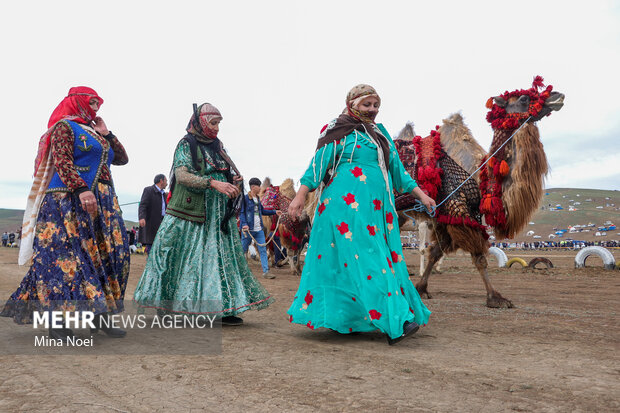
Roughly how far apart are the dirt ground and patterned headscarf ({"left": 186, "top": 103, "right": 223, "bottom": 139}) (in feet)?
5.99

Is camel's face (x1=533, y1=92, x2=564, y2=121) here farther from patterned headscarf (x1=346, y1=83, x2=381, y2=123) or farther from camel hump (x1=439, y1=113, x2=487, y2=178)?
patterned headscarf (x1=346, y1=83, x2=381, y2=123)

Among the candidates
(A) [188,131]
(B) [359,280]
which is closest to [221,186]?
(A) [188,131]

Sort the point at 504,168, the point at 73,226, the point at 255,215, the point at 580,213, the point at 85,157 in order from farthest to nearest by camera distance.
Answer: the point at 580,213, the point at 255,215, the point at 504,168, the point at 85,157, the point at 73,226

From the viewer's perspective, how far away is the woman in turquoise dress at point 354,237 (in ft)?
12.3

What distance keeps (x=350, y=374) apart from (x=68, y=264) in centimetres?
226

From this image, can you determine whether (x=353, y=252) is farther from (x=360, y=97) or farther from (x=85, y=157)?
(x=85, y=157)

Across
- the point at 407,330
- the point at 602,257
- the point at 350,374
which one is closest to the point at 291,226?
the point at 602,257

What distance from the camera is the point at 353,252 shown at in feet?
12.6

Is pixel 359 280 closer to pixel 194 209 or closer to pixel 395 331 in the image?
pixel 395 331

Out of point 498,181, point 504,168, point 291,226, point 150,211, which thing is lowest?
point 291,226

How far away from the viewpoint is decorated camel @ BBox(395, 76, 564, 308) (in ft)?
18.8

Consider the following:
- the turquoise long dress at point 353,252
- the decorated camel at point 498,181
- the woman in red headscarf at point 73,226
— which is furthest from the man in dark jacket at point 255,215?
the turquoise long dress at point 353,252

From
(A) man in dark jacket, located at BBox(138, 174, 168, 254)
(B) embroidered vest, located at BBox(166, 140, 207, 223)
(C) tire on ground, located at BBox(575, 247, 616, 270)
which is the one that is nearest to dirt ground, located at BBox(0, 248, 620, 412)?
(B) embroidered vest, located at BBox(166, 140, 207, 223)

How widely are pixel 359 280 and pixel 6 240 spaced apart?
47929 millimetres
